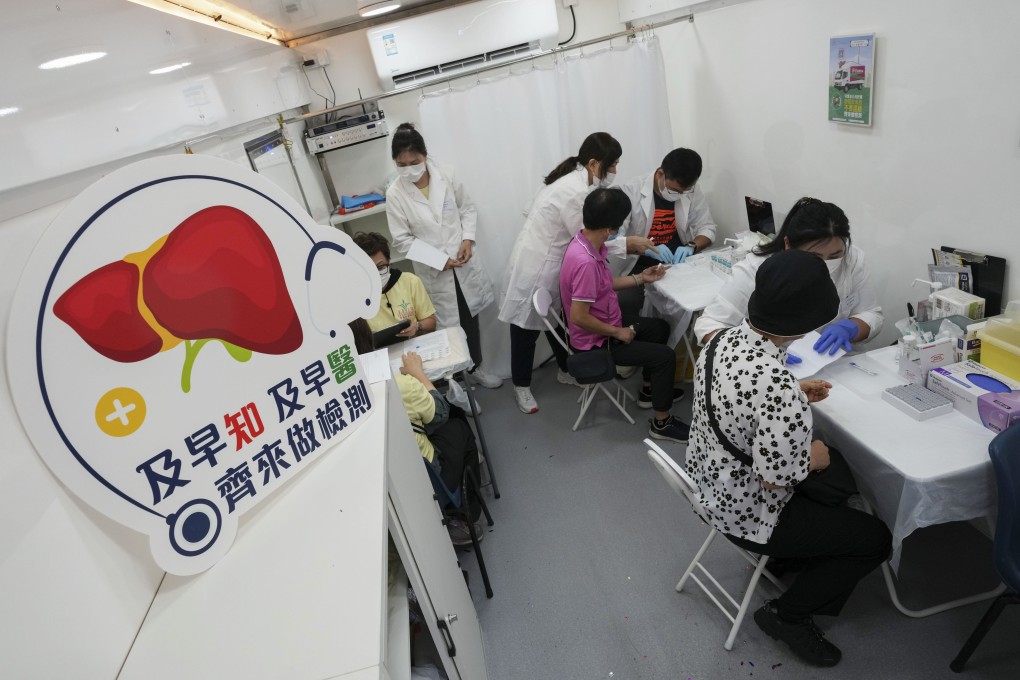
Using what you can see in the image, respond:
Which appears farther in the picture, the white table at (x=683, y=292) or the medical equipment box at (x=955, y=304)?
the white table at (x=683, y=292)

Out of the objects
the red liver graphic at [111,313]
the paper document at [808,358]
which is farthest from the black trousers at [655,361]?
the red liver graphic at [111,313]

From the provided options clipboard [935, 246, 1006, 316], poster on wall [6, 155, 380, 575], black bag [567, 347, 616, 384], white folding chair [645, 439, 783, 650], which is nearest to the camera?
poster on wall [6, 155, 380, 575]

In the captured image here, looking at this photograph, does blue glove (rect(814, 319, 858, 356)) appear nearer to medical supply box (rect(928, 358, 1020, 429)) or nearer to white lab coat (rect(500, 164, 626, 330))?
medical supply box (rect(928, 358, 1020, 429))

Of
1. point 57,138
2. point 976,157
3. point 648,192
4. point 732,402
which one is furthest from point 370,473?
point 648,192

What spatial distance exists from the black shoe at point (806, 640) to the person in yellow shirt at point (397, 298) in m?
1.94

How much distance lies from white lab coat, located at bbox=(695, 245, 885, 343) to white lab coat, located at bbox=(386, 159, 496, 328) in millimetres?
1557

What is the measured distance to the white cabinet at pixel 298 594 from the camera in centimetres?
72

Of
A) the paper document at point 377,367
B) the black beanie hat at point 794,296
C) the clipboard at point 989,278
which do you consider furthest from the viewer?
the clipboard at point 989,278

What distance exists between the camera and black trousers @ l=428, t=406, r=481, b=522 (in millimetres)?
2143

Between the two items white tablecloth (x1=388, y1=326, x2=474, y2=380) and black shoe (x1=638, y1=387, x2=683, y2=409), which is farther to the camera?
black shoe (x1=638, y1=387, x2=683, y2=409)

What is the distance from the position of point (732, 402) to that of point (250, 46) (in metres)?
2.56

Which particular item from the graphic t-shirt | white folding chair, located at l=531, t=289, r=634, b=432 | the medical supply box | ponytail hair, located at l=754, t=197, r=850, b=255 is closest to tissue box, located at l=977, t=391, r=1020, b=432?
the medical supply box

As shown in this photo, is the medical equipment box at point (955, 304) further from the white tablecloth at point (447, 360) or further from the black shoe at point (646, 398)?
the white tablecloth at point (447, 360)

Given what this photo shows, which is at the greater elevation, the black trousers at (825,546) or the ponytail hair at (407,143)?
the ponytail hair at (407,143)
